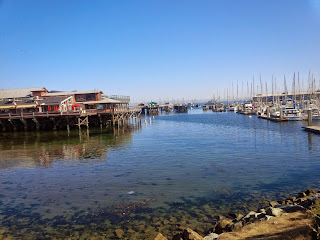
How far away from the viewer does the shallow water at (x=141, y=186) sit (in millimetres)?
12008

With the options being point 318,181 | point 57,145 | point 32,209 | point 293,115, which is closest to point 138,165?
point 32,209

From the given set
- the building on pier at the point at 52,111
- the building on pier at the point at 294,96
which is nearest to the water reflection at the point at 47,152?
the building on pier at the point at 52,111

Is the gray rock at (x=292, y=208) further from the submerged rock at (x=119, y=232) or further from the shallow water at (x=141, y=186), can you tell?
the submerged rock at (x=119, y=232)

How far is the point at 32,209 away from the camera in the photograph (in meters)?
13.9

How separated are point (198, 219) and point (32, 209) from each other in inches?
351

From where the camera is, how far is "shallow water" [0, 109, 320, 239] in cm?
1201

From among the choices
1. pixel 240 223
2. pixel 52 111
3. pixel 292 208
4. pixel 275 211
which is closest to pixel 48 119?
pixel 52 111

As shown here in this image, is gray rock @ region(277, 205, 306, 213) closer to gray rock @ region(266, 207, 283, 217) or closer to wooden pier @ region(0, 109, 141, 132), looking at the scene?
gray rock @ region(266, 207, 283, 217)

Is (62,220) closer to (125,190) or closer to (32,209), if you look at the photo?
(32,209)

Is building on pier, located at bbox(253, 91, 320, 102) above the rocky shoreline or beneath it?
above

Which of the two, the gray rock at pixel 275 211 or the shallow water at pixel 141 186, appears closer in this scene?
the gray rock at pixel 275 211

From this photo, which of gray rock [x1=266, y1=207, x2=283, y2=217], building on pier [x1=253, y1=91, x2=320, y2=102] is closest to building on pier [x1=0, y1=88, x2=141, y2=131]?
gray rock [x1=266, y1=207, x2=283, y2=217]

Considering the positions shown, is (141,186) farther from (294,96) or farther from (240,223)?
(294,96)

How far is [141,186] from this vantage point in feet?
55.1
